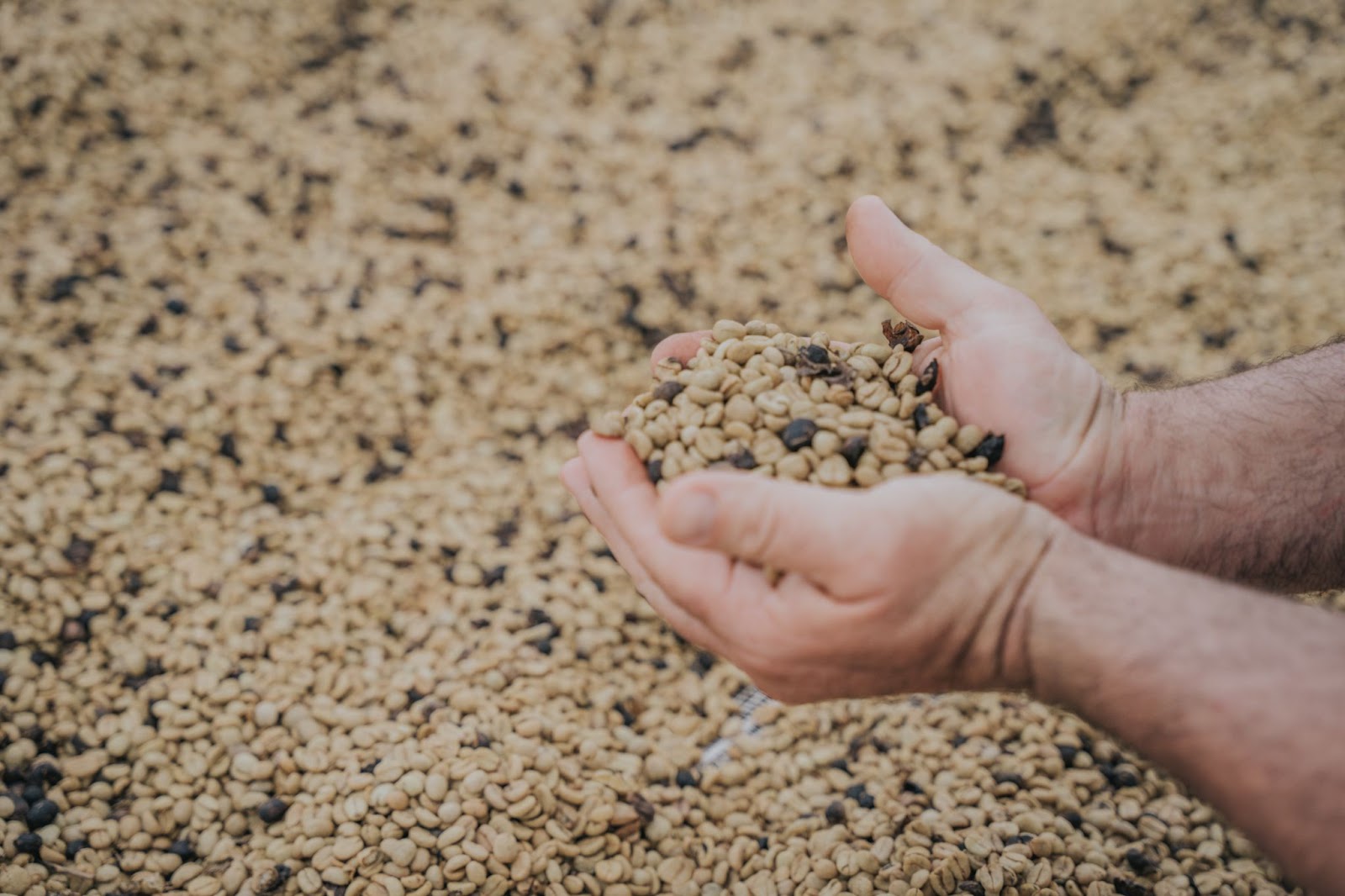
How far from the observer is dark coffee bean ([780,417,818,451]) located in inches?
76.7

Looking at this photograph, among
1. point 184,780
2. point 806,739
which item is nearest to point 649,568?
point 806,739

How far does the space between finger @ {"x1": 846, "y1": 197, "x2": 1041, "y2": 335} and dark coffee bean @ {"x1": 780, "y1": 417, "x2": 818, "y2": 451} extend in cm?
59

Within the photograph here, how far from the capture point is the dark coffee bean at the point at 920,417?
204 cm

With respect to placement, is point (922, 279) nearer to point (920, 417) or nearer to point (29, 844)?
point (920, 417)

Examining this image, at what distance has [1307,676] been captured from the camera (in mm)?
1342

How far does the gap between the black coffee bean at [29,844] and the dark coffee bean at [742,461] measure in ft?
7.07

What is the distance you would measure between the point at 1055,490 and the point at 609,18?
14.3ft

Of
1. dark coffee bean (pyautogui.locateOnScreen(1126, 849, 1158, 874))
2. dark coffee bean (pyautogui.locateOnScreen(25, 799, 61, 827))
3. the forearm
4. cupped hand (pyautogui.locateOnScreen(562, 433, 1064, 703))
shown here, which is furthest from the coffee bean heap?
dark coffee bean (pyautogui.locateOnScreen(25, 799, 61, 827))

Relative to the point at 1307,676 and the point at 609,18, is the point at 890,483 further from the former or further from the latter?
the point at 609,18

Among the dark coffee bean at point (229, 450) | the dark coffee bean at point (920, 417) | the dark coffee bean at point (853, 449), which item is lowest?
the dark coffee bean at point (229, 450)

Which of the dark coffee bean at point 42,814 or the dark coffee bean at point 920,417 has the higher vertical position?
the dark coffee bean at point 920,417

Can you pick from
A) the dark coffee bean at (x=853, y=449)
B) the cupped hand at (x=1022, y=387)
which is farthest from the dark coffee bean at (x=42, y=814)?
the cupped hand at (x=1022, y=387)

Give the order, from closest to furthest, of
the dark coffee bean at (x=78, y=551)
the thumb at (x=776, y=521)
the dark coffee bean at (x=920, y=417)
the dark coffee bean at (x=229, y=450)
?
the thumb at (x=776, y=521) < the dark coffee bean at (x=920, y=417) < the dark coffee bean at (x=78, y=551) < the dark coffee bean at (x=229, y=450)

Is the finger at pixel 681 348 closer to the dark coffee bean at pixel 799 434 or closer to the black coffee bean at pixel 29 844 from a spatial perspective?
the dark coffee bean at pixel 799 434
